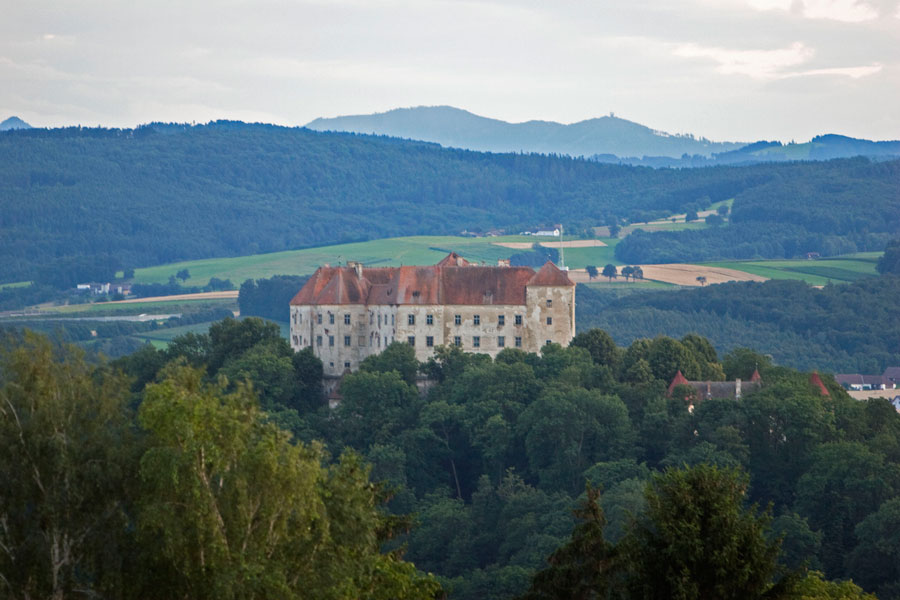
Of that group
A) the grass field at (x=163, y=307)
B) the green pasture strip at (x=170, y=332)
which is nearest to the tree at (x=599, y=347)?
the green pasture strip at (x=170, y=332)

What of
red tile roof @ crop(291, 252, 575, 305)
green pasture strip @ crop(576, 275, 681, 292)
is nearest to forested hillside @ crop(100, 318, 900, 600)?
red tile roof @ crop(291, 252, 575, 305)

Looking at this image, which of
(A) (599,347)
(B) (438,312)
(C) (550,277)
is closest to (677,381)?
(A) (599,347)

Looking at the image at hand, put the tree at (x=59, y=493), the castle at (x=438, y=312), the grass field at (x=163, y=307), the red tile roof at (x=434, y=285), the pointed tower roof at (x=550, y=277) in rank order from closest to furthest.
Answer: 1. the tree at (x=59, y=493)
2. the pointed tower roof at (x=550, y=277)
3. the castle at (x=438, y=312)
4. the red tile roof at (x=434, y=285)
5. the grass field at (x=163, y=307)

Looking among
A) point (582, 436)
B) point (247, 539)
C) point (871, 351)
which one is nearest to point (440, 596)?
point (247, 539)

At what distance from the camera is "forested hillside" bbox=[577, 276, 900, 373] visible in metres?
170

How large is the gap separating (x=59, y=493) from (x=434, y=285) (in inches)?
2260

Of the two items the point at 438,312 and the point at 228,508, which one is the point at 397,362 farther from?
the point at 228,508

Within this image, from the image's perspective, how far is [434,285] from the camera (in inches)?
3593

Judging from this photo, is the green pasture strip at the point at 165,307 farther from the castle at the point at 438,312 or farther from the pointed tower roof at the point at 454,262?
the castle at the point at 438,312

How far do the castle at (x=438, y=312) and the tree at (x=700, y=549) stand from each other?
54.8m

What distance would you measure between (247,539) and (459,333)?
5816 centimetres

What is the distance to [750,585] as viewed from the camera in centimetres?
3356

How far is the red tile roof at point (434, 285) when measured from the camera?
90.5 metres

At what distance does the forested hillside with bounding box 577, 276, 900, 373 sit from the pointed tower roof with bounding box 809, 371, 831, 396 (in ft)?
238
